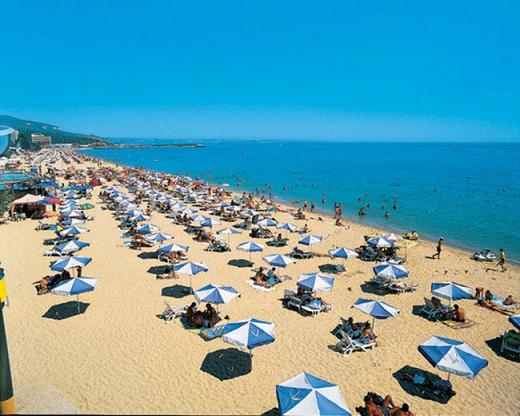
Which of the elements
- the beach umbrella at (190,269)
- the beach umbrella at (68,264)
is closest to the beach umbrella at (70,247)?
the beach umbrella at (68,264)

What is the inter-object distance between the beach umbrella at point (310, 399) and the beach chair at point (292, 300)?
5.12 m

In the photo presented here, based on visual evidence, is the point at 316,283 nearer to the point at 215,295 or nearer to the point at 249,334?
the point at 215,295

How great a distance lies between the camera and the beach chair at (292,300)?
11.6 m

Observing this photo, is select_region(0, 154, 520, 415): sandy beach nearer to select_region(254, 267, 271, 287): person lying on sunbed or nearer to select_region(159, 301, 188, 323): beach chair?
select_region(159, 301, 188, 323): beach chair

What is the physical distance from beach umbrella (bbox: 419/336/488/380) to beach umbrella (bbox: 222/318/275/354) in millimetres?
3413

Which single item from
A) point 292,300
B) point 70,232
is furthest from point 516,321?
point 70,232

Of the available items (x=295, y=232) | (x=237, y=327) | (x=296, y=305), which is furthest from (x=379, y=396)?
(x=295, y=232)

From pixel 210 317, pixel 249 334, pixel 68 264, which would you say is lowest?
pixel 210 317

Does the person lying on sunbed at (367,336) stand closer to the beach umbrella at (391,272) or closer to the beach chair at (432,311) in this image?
the beach chair at (432,311)

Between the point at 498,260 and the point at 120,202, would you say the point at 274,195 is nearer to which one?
the point at 120,202

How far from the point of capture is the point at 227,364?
857cm

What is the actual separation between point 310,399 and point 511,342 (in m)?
6.95

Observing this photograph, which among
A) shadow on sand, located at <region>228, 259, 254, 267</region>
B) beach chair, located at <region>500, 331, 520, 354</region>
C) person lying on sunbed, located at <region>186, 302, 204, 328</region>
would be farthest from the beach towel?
shadow on sand, located at <region>228, 259, 254, 267</region>

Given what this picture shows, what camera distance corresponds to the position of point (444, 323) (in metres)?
11.2
